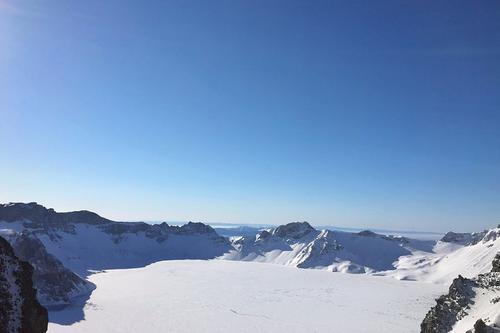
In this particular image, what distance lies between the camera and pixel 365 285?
184m

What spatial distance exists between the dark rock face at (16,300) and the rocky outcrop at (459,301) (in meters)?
33.3

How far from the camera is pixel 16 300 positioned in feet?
103

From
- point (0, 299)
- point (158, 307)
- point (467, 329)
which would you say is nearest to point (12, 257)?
point (0, 299)

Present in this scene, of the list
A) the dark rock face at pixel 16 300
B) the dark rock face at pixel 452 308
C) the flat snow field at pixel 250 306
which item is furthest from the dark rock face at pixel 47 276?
the dark rock face at pixel 452 308

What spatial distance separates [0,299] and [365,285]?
558ft

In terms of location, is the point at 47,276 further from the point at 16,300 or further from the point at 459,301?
the point at 459,301

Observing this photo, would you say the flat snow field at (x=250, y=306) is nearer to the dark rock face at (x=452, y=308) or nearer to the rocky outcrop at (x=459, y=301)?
the dark rock face at (x=452, y=308)

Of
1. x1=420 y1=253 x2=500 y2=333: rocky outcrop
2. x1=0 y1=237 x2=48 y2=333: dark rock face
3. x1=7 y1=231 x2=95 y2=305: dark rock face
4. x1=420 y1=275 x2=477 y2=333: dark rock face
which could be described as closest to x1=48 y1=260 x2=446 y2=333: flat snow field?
x1=7 y1=231 x2=95 y2=305: dark rock face

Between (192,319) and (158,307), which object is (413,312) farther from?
(158,307)

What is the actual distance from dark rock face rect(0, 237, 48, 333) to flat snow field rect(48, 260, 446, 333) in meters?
69.3

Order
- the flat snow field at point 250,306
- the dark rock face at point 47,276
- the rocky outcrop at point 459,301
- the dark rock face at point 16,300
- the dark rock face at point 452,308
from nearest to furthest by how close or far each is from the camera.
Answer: the dark rock face at point 16,300, the rocky outcrop at point 459,301, the dark rock face at point 452,308, the flat snow field at point 250,306, the dark rock face at point 47,276

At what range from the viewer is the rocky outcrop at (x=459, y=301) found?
40100 mm

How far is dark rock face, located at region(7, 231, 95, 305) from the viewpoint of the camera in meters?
144

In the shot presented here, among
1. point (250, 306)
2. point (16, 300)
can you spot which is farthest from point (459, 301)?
point (250, 306)
